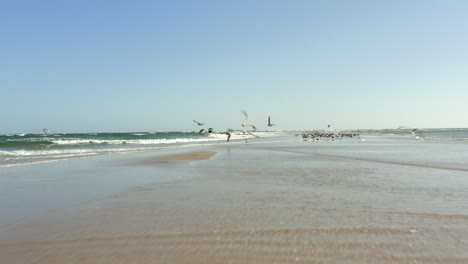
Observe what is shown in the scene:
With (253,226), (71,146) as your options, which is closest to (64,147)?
(71,146)

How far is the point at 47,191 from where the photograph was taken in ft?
35.4

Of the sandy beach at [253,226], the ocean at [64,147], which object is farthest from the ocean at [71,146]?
the sandy beach at [253,226]

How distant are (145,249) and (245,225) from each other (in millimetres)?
1958

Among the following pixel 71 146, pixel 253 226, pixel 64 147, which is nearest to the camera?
pixel 253 226

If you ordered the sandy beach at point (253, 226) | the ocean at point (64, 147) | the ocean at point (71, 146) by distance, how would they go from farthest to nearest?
1. the ocean at point (71, 146)
2. the ocean at point (64, 147)
3. the sandy beach at point (253, 226)

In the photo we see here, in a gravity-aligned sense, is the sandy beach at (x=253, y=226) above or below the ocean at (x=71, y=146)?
below

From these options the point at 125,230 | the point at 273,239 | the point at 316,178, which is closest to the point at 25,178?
the point at 125,230

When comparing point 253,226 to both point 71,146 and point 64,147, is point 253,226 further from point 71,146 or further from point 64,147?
point 71,146

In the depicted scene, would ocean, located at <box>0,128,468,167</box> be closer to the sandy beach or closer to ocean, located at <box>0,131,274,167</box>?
ocean, located at <box>0,131,274,167</box>

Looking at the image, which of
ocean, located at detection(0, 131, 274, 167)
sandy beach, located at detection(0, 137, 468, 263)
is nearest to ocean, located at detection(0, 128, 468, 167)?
ocean, located at detection(0, 131, 274, 167)

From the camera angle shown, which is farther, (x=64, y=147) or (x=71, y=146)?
(x=71, y=146)

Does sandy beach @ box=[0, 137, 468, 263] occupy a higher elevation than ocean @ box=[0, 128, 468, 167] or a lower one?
lower

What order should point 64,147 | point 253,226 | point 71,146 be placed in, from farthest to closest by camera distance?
point 71,146 < point 64,147 < point 253,226

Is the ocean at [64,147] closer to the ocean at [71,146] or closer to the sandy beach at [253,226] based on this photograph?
the ocean at [71,146]
